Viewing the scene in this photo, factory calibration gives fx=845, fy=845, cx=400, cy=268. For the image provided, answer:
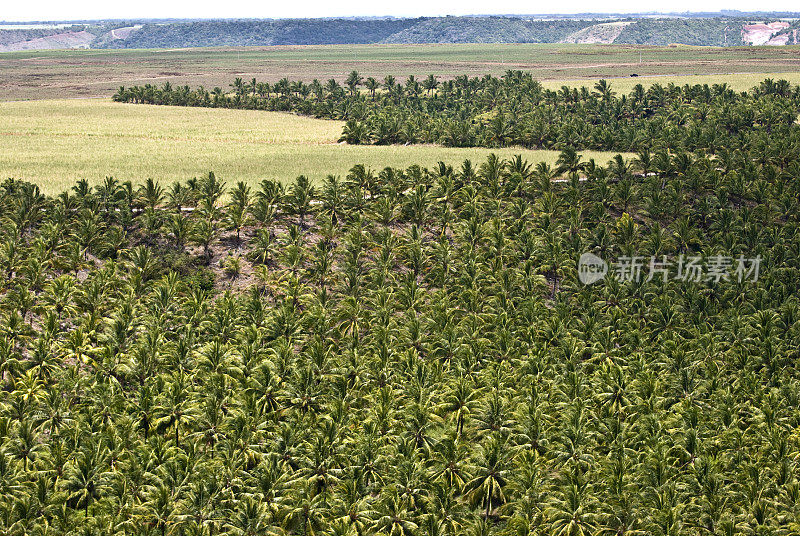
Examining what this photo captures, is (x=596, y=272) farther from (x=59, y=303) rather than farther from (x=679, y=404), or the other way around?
(x=59, y=303)

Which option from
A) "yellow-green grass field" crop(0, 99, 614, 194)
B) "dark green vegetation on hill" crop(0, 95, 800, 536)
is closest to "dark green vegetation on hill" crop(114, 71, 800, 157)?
"yellow-green grass field" crop(0, 99, 614, 194)

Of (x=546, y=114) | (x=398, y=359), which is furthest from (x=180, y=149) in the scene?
(x=398, y=359)

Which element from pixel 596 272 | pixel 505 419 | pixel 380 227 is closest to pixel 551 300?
pixel 596 272

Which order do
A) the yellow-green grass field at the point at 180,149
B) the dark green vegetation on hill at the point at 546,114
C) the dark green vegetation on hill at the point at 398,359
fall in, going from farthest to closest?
1. the dark green vegetation on hill at the point at 546,114
2. the yellow-green grass field at the point at 180,149
3. the dark green vegetation on hill at the point at 398,359

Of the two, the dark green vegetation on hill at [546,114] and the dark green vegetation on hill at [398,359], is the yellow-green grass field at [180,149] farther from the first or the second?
the dark green vegetation on hill at [398,359]

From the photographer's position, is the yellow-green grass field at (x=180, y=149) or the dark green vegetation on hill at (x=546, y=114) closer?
the yellow-green grass field at (x=180, y=149)

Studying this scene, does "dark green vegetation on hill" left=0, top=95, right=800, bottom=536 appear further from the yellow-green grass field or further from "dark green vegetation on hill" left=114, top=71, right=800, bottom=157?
"dark green vegetation on hill" left=114, top=71, right=800, bottom=157

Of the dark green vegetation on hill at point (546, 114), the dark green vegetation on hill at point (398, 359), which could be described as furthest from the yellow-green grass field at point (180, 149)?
the dark green vegetation on hill at point (398, 359)
